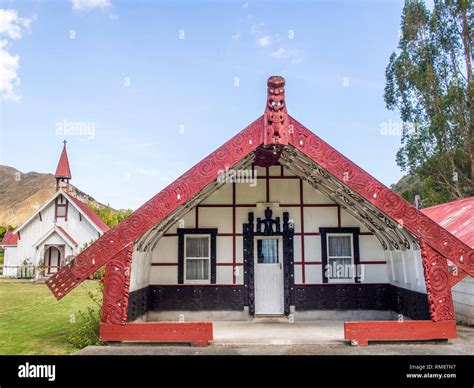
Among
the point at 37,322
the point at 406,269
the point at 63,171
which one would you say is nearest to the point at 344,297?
the point at 406,269

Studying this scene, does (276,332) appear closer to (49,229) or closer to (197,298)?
(197,298)

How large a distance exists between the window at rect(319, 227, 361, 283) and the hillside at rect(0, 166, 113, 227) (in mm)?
93961

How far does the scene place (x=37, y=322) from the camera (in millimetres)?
11109

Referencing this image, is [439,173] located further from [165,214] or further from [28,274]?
Result: [28,274]

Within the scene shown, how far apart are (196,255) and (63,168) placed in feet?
86.9

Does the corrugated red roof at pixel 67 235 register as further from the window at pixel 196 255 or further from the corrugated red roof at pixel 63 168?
the window at pixel 196 255

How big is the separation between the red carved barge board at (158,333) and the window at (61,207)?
79.3 feet

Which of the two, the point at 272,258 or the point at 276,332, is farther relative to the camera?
the point at 272,258

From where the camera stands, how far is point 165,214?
24.7ft

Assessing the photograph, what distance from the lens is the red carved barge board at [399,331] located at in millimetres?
7441
